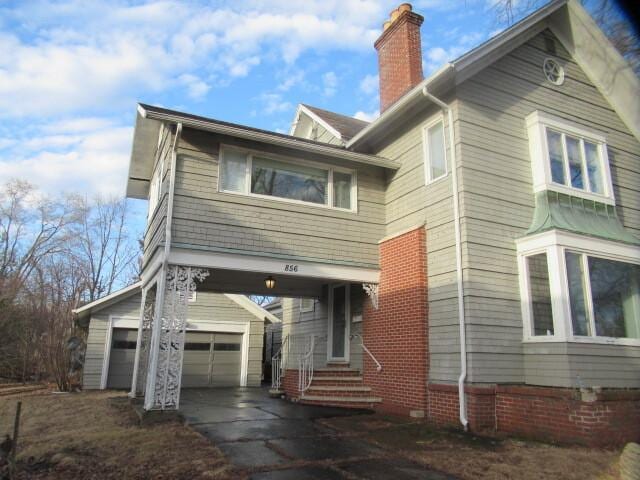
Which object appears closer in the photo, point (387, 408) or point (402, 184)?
point (387, 408)

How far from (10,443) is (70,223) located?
1203 inches

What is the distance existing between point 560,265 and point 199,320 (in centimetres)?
1311

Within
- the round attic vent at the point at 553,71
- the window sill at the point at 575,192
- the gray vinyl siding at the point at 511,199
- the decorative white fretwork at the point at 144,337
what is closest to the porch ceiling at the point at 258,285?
the decorative white fretwork at the point at 144,337

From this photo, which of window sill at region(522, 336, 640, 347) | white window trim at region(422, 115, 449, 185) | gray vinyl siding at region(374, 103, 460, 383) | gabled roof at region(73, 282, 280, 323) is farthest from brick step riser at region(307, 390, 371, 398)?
gabled roof at region(73, 282, 280, 323)

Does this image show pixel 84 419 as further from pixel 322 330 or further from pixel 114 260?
pixel 114 260

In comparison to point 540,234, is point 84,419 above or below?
below

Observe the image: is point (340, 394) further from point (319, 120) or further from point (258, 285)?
point (319, 120)

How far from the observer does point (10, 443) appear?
5016 millimetres

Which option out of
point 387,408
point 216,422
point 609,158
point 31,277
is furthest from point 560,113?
point 31,277

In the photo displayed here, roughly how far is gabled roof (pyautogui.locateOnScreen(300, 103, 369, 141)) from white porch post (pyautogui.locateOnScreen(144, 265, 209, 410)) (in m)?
5.81

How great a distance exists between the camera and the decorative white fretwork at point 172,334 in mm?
8031

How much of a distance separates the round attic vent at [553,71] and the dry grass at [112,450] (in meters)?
9.30

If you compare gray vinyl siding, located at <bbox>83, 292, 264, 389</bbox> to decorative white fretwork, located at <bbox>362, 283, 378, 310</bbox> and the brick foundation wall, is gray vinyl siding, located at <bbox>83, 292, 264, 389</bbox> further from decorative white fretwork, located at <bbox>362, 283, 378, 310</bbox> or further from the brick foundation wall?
the brick foundation wall

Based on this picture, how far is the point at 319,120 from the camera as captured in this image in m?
14.2
